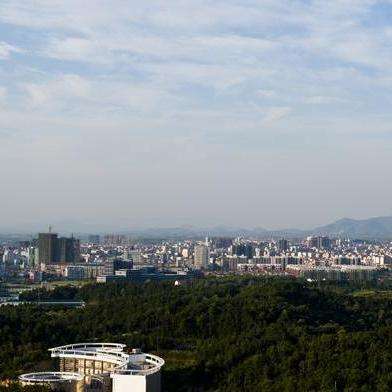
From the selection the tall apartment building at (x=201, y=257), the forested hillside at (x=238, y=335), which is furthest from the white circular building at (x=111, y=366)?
the tall apartment building at (x=201, y=257)

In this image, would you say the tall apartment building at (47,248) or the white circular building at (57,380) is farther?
the tall apartment building at (47,248)

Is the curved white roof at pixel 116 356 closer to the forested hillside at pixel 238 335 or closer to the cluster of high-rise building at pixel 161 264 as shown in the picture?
the forested hillside at pixel 238 335

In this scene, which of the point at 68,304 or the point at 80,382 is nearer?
the point at 80,382

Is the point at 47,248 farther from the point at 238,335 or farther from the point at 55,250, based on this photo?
the point at 238,335

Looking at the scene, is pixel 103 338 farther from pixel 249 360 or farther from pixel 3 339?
pixel 249 360

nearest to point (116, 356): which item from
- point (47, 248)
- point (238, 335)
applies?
point (238, 335)

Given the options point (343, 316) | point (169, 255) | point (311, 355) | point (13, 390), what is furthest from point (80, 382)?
point (169, 255)
